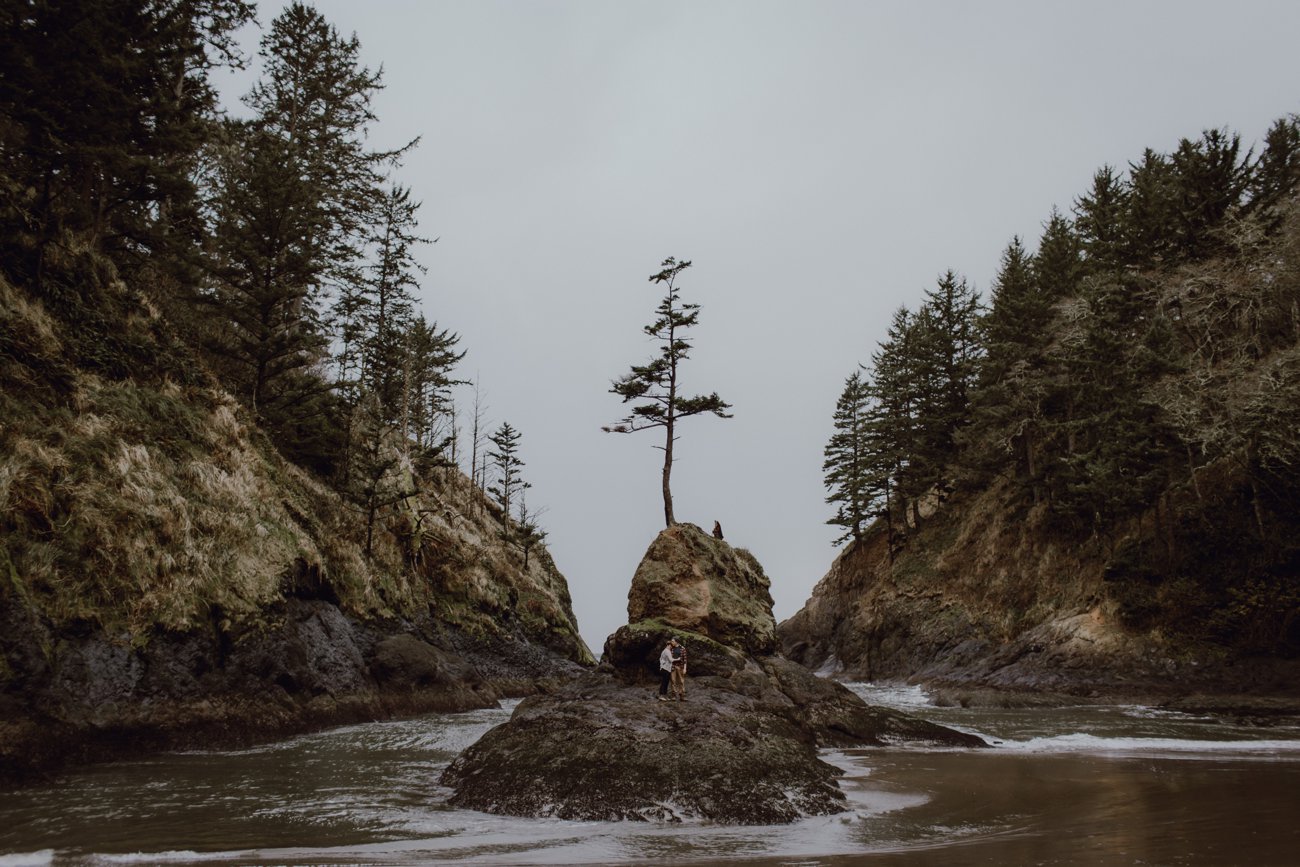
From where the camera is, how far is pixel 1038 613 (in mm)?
34094

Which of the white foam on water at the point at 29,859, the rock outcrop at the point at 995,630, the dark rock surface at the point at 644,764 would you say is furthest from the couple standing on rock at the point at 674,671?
the rock outcrop at the point at 995,630

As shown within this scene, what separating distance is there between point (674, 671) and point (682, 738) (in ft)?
10.7

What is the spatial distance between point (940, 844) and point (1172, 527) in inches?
1125

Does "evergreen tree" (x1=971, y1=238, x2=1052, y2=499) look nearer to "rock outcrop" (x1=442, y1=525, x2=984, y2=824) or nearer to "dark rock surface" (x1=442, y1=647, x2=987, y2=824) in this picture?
"rock outcrop" (x1=442, y1=525, x2=984, y2=824)

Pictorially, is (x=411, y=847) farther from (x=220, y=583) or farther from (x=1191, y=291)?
(x=1191, y=291)

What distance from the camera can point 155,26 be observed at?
64.0ft

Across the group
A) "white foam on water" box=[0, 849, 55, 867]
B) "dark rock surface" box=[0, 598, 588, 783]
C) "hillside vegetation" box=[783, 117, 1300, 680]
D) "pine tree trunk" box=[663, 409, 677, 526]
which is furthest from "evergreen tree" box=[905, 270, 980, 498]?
"white foam on water" box=[0, 849, 55, 867]

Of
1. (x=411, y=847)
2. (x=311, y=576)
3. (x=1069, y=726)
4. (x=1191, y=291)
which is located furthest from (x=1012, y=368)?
(x=411, y=847)

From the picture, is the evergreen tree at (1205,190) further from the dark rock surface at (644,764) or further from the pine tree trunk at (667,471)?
the dark rock surface at (644,764)

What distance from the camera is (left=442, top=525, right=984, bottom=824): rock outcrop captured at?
9641 millimetres

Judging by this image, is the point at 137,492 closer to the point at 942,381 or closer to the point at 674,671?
the point at 674,671

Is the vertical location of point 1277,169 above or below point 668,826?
above

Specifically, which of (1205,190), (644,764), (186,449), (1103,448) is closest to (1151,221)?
(1205,190)

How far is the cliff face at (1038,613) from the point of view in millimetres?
24984
